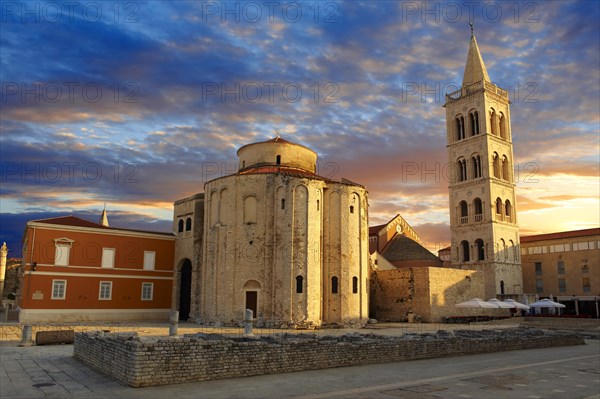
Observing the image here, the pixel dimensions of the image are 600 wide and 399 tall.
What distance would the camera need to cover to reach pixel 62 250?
37156 millimetres

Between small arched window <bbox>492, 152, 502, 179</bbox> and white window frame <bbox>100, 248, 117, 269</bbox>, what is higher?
small arched window <bbox>492, 152, 502, 179</bbox>

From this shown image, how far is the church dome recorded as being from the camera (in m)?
41.8

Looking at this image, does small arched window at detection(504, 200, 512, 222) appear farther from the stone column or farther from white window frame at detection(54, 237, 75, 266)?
the stone column

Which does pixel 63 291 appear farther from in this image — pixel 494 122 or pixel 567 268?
pixel 567 268

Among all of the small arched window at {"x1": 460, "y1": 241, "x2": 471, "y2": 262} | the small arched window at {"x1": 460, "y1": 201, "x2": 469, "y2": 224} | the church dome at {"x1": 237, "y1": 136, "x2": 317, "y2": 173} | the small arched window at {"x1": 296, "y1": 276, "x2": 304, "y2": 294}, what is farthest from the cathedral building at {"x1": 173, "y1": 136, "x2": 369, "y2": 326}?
the small arched window at {"x1": 460, "y1": 241, "x2": 471, "y2": 262}

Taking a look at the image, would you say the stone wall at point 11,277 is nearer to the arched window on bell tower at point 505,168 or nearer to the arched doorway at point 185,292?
the arched doorway at point 185,292

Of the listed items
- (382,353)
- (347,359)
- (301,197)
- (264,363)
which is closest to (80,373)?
(264,363)

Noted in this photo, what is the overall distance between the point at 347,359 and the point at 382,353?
1791 millimetres

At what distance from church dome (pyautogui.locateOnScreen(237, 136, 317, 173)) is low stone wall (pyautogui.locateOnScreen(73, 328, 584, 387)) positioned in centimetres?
2443

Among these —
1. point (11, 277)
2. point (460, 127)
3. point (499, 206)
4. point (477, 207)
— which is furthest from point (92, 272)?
point (460, 127)

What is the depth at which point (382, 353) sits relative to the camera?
58.0 feet

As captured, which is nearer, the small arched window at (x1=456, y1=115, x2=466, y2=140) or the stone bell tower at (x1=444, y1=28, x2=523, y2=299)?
the stone bell tower at (x1=444, y1=28, x2=523, y2=299)

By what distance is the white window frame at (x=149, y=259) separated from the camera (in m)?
41.6

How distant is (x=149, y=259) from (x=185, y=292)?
4.43m
